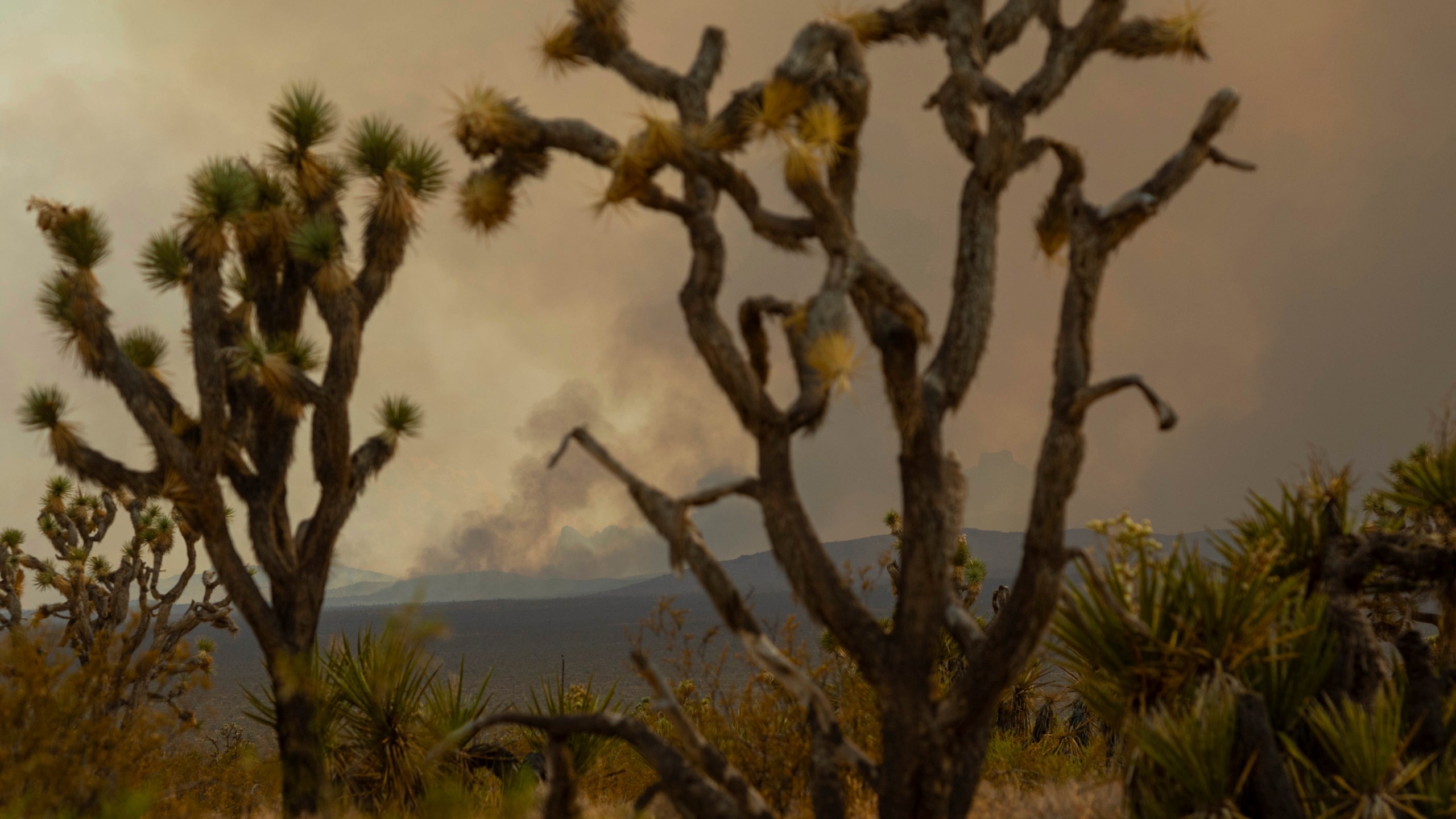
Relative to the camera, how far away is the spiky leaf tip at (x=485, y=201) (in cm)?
701

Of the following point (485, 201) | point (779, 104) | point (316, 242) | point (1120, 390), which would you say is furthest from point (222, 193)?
point (1120, 390)

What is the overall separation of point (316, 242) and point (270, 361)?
126cm

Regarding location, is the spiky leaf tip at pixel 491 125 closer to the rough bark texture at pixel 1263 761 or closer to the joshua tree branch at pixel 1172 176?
the joshua tree branch at pixel 1172 176

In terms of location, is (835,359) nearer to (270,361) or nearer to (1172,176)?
(1172,176)

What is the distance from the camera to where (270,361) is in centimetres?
923

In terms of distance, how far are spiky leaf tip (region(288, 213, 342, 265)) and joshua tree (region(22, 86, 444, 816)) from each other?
2 centimetres

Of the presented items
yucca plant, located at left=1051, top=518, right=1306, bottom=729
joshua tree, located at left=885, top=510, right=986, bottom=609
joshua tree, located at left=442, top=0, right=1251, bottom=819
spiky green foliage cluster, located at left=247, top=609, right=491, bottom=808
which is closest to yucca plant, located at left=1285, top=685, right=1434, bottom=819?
yucca plant, located at left=1051, top=518, right=1306, bottom=729

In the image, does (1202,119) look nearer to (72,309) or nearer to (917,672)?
(917,672)

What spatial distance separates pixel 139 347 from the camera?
1079 cm

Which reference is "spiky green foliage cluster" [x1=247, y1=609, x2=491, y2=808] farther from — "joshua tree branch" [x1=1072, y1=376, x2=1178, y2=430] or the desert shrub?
"joshua tree branch" [x1=1072, y1=376, x2=1178, y2=430]

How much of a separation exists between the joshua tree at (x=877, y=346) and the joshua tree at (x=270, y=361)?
3.44 m

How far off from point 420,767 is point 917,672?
17.6 ft

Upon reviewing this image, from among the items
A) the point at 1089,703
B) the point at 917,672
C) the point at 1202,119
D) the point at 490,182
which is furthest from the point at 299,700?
the point at 1202,119

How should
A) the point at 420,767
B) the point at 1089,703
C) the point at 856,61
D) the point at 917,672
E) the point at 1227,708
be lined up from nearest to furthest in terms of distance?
the point at 1227,708 → the point at 917,672 → the point at 856,61 → the point at 1089,703 → the point at 420,767
